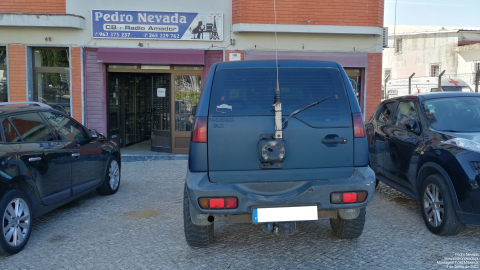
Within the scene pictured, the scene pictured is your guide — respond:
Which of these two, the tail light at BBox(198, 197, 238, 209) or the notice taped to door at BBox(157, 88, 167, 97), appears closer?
the tail light at BBox(198, 197, 238, 209)

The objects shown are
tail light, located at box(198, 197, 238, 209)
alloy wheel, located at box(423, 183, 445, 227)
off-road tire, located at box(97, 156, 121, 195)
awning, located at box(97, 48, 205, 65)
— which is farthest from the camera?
awning, located at box(97, 48, 205, 65)

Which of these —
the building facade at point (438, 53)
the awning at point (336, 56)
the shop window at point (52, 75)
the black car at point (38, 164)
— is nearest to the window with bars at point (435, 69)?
the building facade at point (438, 53)

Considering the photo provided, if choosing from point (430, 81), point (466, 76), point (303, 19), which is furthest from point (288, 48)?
point (466, 76)

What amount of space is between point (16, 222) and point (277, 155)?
289cm

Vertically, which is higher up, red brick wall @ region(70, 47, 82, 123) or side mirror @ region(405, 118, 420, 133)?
red brick wall @ region(70, 47, 82, 123)

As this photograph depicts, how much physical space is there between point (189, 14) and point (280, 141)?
27.0ft

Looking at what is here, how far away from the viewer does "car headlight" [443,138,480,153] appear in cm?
447

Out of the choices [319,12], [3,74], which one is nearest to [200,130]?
[319,12]

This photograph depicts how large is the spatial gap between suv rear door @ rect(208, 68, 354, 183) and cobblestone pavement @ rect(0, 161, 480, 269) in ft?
3.05

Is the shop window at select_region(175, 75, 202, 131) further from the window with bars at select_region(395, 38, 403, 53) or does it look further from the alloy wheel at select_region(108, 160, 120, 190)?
the window with bars at select_region(395, 38, 403, 53)

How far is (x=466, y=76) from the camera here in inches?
1212

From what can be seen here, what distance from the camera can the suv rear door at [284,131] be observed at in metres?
3.80

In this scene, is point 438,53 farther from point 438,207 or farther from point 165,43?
point 438,207

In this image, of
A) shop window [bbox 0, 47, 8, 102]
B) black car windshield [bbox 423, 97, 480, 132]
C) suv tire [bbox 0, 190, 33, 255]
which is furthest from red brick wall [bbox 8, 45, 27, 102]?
black car windshield [bbox 423, 97, 480, 132]
